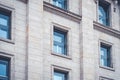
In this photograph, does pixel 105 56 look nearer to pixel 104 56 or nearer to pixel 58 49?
pixel 104 56

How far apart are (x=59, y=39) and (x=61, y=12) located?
5.81 feet

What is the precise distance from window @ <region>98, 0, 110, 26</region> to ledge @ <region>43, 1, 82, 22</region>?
310 cm

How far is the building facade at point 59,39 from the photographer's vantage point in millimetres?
22281

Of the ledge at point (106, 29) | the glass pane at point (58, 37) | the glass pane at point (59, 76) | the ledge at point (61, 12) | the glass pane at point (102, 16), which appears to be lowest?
the glass pane at point (59, 76)

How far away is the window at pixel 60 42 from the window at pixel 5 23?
3557 millimetres

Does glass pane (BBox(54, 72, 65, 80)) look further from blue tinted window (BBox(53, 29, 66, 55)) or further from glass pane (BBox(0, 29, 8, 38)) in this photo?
glass pane (BBox(0, 29, 8, 38))

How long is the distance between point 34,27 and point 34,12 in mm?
966

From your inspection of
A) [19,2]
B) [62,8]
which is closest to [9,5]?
[19,2]

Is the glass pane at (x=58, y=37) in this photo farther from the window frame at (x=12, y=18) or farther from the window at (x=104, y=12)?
the window at (x=104, y=12)

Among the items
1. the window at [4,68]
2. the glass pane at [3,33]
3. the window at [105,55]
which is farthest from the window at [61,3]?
the window at [4,68]

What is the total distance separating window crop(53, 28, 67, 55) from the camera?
25.0 meters

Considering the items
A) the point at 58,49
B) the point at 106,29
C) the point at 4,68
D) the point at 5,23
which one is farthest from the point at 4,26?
the point at 106,29

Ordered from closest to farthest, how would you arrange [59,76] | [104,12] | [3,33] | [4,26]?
[3,33] < [4,26] < [59,76] < [104,12]

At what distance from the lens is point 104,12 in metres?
29.8
